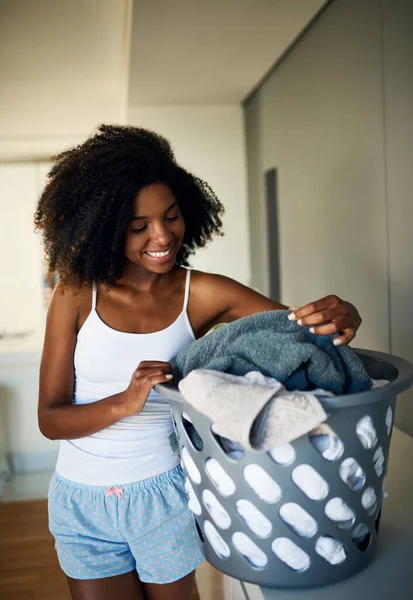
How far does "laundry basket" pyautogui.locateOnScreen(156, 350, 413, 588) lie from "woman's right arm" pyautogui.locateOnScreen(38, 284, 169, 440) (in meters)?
0.25

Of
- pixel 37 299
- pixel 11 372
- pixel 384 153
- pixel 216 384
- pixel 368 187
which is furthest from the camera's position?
pixel 37 299

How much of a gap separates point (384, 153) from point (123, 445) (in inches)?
36.9

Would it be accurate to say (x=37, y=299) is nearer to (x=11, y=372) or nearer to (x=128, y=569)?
(x=11, y=372)

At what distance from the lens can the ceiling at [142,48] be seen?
186 centimetres

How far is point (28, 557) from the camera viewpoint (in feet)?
8.28

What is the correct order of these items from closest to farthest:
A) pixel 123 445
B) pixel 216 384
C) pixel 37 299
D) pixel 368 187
→ 1. pixel 216 384
2. pixel 123 445
3. pixel 368 187
4. pixel 37 299

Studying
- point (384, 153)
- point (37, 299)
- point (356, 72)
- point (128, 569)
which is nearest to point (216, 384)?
point (128, 569)

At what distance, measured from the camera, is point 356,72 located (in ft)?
5.38

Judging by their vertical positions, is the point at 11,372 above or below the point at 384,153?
below

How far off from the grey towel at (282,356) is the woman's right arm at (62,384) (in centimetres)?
22

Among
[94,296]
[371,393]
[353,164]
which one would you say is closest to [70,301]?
[94,296]

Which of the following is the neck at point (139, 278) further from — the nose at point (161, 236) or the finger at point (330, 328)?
the finger at point (330, 328)

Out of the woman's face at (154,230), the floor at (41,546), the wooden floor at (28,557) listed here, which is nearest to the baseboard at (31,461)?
the floor at (41,546)

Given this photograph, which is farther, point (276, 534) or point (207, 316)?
point (207, 316)
